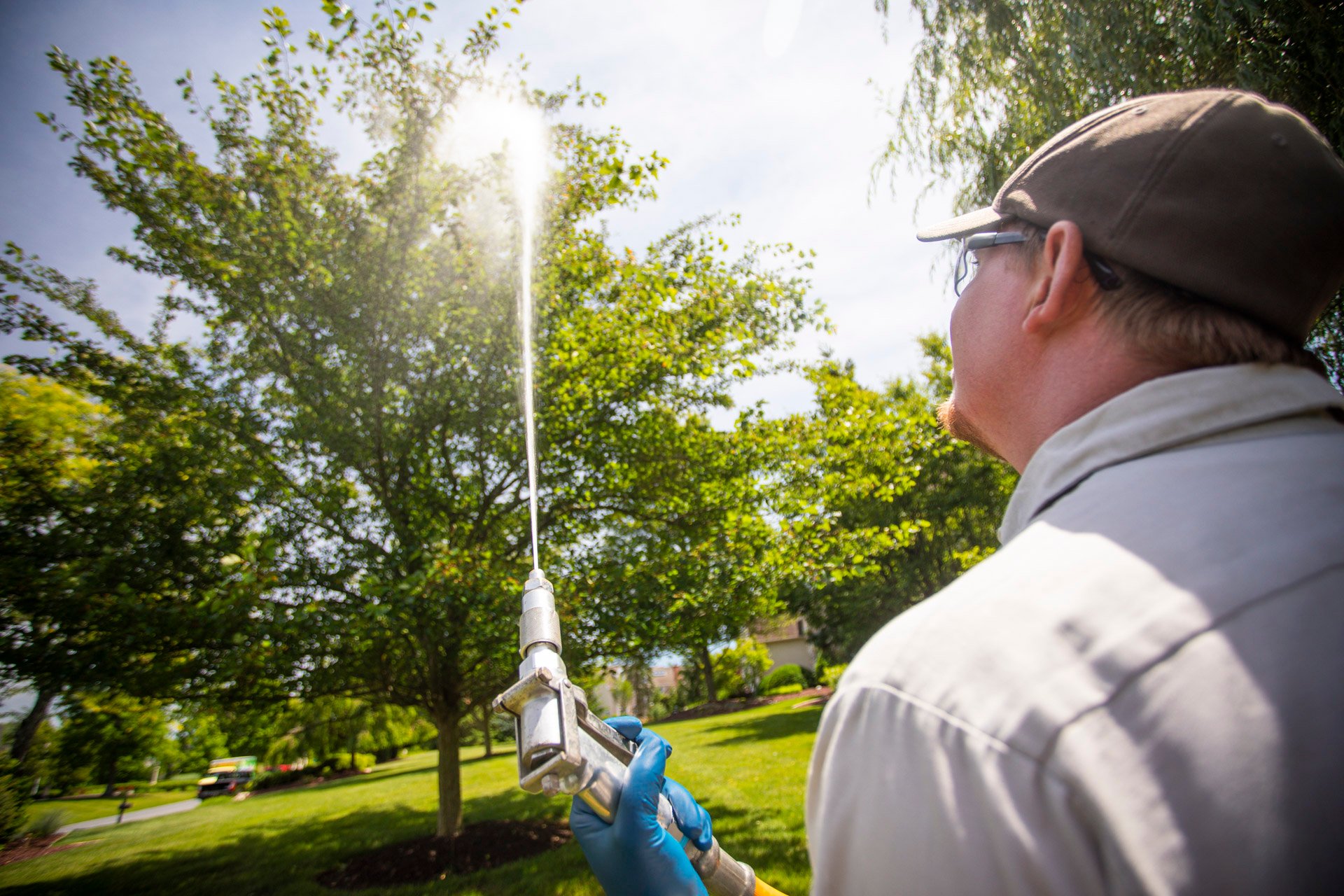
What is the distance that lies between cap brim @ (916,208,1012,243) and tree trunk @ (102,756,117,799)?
1627 centimetres

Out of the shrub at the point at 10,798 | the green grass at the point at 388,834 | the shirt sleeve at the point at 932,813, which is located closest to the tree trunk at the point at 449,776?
the green grass at the point at 388,834

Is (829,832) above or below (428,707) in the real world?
below

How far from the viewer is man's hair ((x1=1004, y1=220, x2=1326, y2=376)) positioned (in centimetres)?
99

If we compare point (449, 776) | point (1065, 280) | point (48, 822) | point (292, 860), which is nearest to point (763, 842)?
point (449, 776)

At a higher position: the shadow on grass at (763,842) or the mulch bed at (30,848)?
the mulch bed at (30,848)

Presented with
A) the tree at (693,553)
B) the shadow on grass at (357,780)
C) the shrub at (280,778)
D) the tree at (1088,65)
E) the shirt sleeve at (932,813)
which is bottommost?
the shadow on grass at (357,780)

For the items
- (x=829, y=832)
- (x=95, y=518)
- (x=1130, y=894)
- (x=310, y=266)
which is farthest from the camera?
(x=310, y=266)

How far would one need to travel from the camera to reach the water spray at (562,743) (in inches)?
57.3

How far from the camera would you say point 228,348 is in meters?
8.91

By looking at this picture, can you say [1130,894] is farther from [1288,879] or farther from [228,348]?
[228,348]

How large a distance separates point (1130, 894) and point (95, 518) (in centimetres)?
897

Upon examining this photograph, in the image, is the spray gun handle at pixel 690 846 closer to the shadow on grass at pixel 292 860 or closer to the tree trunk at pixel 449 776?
the shadow on grass at pixel 292 860

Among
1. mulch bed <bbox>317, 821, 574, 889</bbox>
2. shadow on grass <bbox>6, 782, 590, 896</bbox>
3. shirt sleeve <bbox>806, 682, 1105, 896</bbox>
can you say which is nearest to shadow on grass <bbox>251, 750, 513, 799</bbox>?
shadow on grass <bbox>6, 782, 590, 896</bbox>

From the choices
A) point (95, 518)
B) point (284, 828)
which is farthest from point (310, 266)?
point (284, 828)
